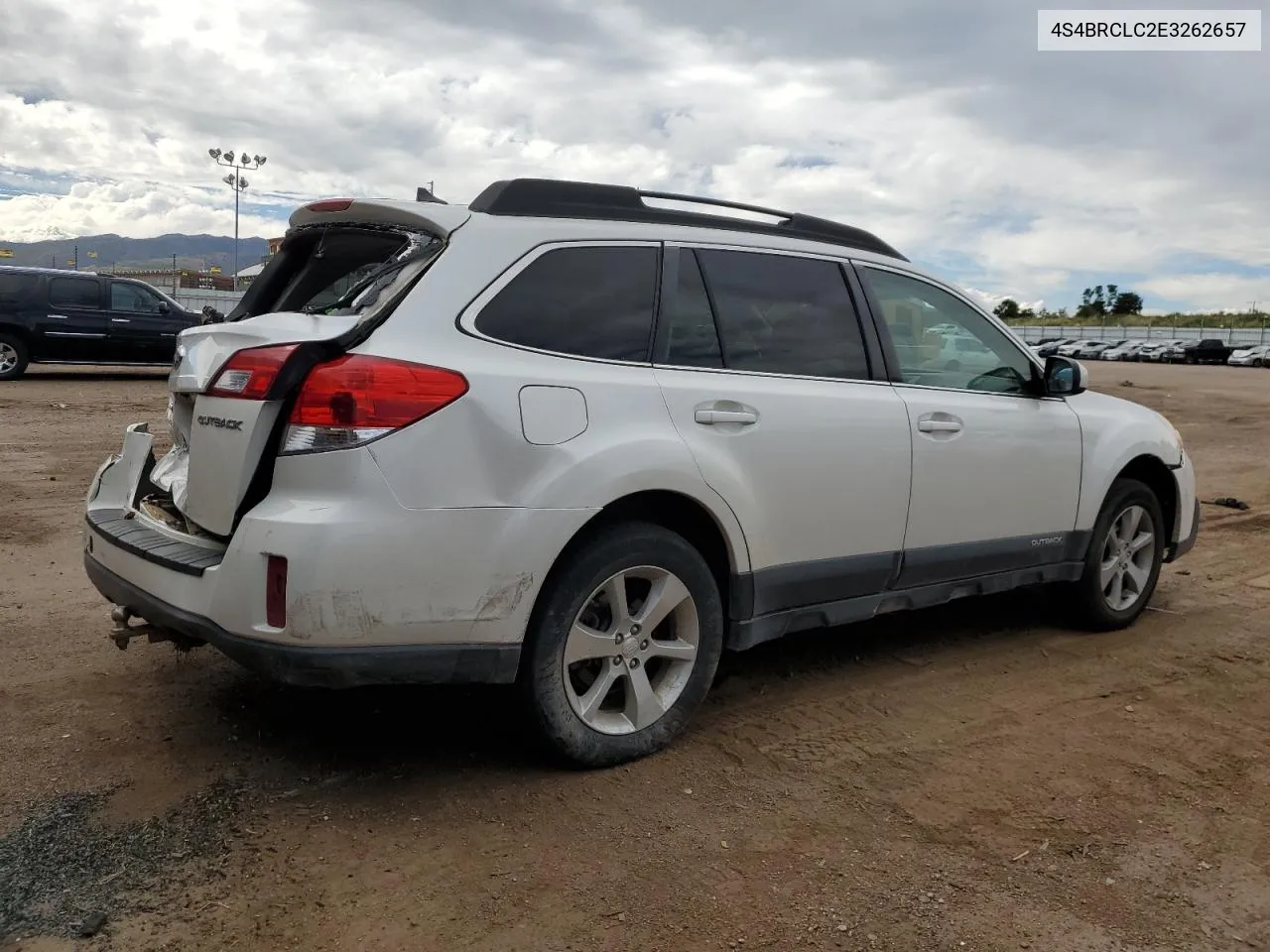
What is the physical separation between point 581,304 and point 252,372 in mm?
1032

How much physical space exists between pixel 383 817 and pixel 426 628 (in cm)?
59

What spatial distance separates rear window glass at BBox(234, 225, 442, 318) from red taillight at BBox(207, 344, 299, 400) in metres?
0.27

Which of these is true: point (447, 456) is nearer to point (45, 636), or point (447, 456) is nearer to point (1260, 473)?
point (45, 636)

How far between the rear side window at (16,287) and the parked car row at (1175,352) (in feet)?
154

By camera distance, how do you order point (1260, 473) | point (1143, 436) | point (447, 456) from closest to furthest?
point (447, 456) < point (1143, 436) < point (1260, 473)

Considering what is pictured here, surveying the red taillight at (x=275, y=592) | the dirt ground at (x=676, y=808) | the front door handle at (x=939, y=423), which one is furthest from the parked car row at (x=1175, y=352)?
the red taillight at (x=275, y=592)

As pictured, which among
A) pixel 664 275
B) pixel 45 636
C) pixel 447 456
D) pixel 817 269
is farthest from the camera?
pixel 45 636

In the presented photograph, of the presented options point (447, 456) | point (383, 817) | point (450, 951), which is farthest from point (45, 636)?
point (450, 951)

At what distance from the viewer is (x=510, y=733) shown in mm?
3783

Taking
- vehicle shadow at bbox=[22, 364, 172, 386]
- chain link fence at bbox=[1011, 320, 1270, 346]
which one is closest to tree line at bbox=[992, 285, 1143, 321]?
chain link fence at bbox=[1011, 320, 1270, 346]

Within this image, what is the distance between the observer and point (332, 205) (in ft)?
12.5

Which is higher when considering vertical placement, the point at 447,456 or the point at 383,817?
the point at 447,456

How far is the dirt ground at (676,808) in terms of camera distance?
269 cm

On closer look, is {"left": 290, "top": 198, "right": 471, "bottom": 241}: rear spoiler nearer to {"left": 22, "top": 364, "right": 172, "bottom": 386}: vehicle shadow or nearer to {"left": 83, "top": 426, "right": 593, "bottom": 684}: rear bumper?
{"left": 83, "top": 426, "right": 593, "bottom": 684}: rear bumper
